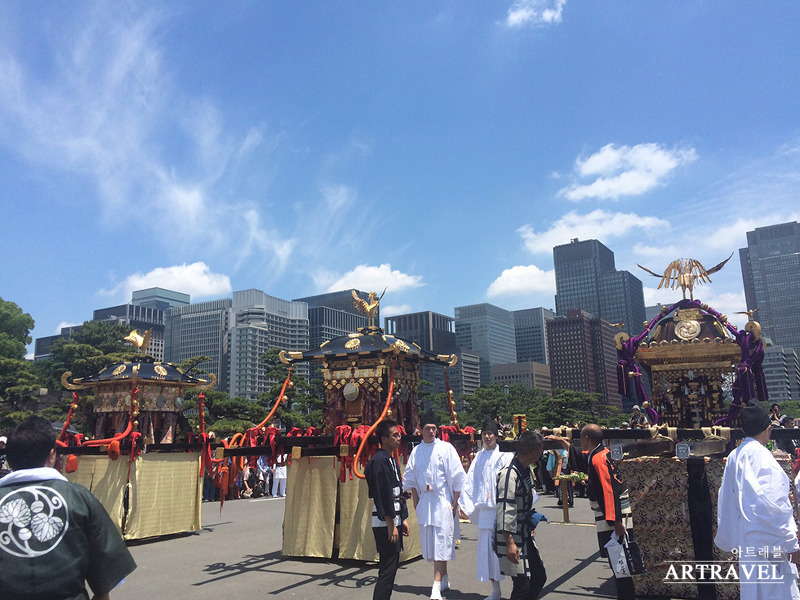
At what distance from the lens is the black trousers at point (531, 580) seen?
5816 mm

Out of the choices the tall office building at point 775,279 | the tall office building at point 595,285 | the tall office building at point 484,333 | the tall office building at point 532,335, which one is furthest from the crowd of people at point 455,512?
the tall office building at point 532,335

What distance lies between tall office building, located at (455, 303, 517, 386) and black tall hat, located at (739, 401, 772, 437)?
16280 centimetres

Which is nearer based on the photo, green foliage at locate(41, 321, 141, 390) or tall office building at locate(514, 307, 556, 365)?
green foliage at locate(41, 321, 141, 390)

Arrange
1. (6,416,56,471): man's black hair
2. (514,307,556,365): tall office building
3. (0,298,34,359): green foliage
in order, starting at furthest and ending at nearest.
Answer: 1. (514,307,556,365): tall office building
2. (0,298,34,359): green foliage
3. (6,416,56,471): man's black hair

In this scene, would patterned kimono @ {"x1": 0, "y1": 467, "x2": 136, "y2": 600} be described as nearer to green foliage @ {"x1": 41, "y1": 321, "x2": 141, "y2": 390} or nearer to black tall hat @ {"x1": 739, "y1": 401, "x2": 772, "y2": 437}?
black tall hat @ {"x1": 739, "y1": 401, "x2": 772, "y2": 437}

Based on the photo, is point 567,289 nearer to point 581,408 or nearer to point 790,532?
point 581,408

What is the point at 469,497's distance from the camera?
23.2 ft

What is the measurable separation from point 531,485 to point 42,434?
4.58 metres

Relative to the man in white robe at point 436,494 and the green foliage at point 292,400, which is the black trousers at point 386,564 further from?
the green foliage at point 292,400

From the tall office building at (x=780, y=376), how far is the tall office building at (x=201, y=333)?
340 ft

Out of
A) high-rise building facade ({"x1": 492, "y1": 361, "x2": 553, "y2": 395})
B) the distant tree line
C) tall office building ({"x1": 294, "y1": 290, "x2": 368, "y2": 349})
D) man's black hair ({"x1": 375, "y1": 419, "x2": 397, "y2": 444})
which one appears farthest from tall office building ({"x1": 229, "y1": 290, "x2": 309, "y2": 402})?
man's black hair ({"x1": 375, "y1": 419, "x2": 397, "y2": 444})

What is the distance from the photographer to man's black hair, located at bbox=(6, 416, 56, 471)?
2.91 m

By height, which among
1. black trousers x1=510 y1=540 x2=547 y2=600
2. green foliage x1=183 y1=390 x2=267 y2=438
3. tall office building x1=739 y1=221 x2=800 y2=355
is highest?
tall office building x1=739 y1=221 x2=800 y2=355

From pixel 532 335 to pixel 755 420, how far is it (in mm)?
179228
